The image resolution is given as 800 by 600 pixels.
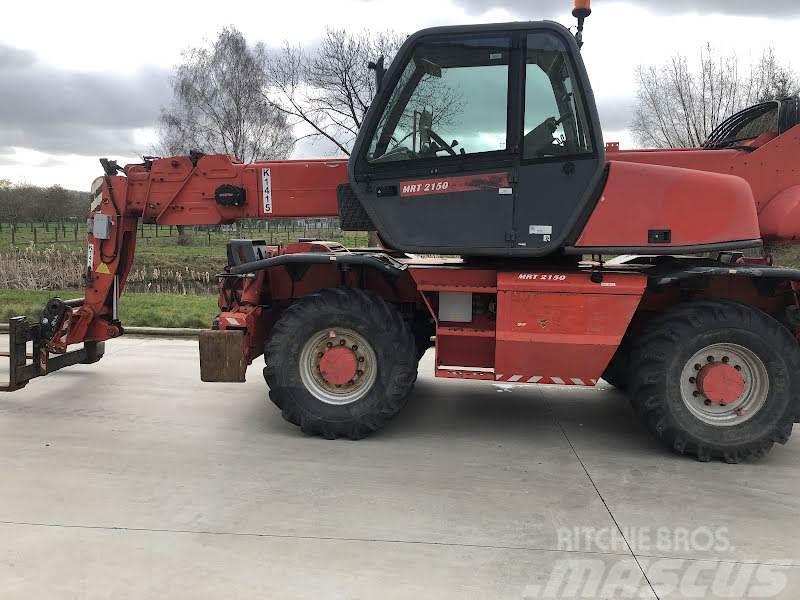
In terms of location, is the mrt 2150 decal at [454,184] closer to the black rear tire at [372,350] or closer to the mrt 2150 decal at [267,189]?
the black rear tire at [372,350]

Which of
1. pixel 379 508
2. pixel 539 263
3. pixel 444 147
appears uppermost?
pixel 444 147

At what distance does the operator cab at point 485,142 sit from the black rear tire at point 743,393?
1.14m

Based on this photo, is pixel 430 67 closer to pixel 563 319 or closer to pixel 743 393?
pixel 563 319

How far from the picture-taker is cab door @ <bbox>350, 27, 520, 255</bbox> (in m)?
4.55

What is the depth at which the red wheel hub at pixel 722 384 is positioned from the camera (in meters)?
4.57

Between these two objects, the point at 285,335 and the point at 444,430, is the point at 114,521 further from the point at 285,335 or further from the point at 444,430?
the point at 444,430

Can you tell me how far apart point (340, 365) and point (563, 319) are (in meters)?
1.84

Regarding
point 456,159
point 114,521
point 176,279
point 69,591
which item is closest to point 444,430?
point 456,159

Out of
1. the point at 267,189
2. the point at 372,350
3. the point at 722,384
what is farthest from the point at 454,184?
the point at 722,384

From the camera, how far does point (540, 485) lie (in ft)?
13.6

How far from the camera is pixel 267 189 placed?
5.55 m

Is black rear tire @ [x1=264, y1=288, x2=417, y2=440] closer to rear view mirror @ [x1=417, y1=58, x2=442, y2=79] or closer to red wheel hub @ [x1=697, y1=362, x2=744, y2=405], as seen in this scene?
rear view mirror @ [x1=417, y1=58, x2=442, y2=79]

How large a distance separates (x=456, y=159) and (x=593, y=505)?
266 cm

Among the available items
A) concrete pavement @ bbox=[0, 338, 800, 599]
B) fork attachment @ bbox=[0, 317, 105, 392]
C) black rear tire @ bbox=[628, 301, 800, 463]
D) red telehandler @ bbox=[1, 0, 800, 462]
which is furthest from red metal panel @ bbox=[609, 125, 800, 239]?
fork attachment @ bbox=[0, 317, 105, 392]
